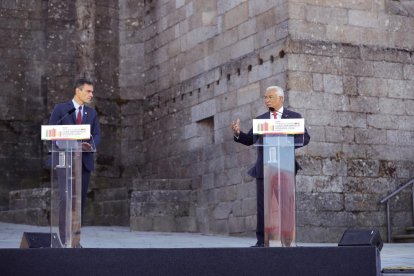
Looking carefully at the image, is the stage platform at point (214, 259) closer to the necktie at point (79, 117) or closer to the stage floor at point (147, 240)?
the necktie at point (79, 117)

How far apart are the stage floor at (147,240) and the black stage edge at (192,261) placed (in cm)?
Result: 323

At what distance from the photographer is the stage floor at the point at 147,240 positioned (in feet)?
38.0

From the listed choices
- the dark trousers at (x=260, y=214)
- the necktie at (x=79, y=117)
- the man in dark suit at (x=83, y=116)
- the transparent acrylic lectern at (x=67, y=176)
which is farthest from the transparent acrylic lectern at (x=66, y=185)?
the dark trousers at (x=260, y=214)

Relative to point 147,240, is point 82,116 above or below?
above

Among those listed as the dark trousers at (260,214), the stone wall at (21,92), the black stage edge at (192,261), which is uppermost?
the stone wall at (21,92)

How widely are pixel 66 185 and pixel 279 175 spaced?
5.96ft

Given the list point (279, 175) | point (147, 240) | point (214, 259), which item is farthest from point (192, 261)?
point (147, 240)

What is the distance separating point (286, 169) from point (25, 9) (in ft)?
34.1

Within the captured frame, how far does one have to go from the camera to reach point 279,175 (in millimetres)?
8070

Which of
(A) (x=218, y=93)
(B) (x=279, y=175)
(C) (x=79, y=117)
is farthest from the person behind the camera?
(A) (x=218, y=93)

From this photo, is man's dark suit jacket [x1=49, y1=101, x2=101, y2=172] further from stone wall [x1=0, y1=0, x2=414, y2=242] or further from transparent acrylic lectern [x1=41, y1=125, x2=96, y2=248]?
stone wall [x1=0, y1=0, x2=414, y2=242]

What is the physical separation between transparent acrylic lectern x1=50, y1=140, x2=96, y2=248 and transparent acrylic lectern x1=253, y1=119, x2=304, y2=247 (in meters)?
1.60

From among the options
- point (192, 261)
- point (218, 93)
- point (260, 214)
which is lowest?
point (192, 261)

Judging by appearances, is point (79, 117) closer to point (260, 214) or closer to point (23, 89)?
point (260, 214)
